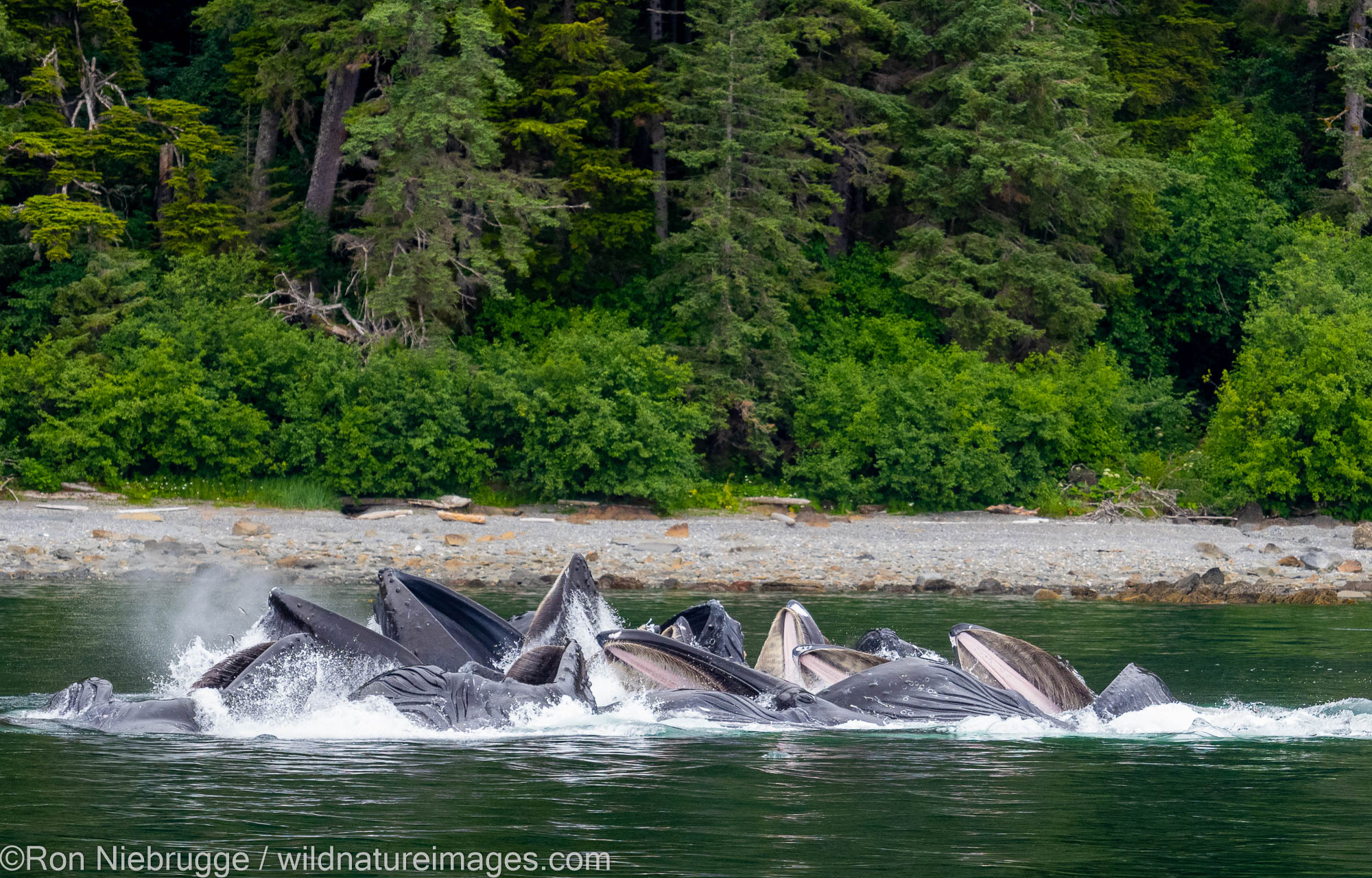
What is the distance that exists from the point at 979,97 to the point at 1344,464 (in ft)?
40.8

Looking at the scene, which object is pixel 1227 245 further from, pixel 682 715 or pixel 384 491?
pixel 682 715

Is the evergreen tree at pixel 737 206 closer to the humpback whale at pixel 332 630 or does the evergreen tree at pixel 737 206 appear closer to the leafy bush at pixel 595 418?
the leafy bush at pixel 595 418

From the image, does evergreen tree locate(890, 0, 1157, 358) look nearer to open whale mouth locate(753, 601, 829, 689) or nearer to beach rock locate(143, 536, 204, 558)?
beach rock locate(143, 536, 204, 558)

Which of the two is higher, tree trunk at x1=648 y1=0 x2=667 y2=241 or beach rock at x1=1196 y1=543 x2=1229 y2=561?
tree trunk at x1=648 y1=0 x2=667 y2=241

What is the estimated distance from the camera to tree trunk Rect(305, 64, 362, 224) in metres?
40.2

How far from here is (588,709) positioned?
12.9 m

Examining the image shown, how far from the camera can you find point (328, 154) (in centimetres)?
4059

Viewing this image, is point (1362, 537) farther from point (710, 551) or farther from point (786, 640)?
point (786, 640)

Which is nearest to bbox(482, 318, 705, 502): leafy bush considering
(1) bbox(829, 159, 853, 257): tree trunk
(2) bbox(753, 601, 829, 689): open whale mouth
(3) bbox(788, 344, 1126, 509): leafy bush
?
(3) bbox(788, 344, 1126, 509): leafy bush

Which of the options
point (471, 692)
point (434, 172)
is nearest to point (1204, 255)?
point (434, 172)

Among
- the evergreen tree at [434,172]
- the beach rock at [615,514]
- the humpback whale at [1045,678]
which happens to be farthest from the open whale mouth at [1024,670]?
the evergreen tree at [434,172]

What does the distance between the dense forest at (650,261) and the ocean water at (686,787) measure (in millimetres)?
19847

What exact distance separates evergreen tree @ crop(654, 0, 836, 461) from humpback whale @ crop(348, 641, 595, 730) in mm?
24109

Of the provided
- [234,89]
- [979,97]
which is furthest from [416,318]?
[979,97]
